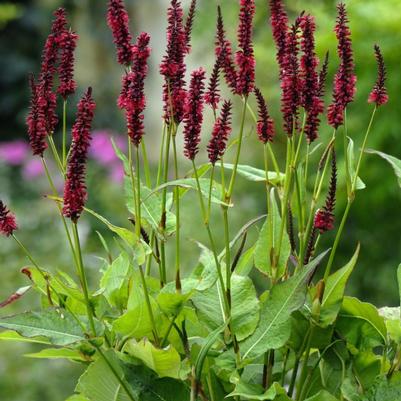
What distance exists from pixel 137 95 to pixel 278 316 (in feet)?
1.02

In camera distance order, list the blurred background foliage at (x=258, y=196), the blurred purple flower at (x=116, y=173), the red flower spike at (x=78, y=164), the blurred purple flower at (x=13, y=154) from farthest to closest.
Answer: the blurred purple flower at (x=13, y=154)
the blurred purple flower at (x=116, y=173)
the blurred background foliage at (x=258, y=196)
the red flower spike at (x=78, y=164)

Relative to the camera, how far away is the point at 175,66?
113cm

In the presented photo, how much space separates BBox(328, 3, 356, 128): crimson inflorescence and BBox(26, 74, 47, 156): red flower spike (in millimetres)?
346

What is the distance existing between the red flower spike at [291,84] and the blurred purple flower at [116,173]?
4931 mm

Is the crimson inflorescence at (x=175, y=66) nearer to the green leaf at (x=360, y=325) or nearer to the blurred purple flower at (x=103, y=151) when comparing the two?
the green leaf at (x=360, y=325)

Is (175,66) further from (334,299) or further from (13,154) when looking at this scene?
(13,154)

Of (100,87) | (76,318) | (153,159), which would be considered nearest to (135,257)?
(76,318)

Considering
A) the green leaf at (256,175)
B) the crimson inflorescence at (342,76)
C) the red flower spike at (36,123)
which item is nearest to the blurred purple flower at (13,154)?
the green leaf at (256,175)

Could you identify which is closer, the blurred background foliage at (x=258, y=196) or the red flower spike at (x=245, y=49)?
the red flower spike at (x=245, y=49)

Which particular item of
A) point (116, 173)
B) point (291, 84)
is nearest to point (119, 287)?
point (291, 84)

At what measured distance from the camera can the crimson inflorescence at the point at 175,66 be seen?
1130 millimetres

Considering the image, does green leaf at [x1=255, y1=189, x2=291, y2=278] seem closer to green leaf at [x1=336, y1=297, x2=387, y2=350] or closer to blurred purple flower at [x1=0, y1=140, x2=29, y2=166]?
green leaf at [x1=336, y1=297, x2=387, y2=350]

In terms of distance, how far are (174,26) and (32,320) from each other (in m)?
0.38

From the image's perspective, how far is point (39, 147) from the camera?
3.99 feet
